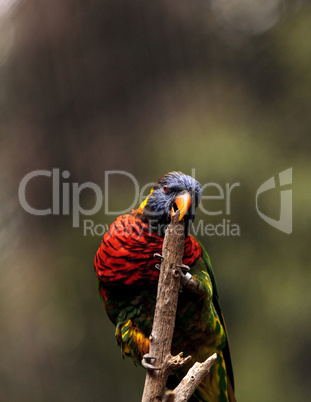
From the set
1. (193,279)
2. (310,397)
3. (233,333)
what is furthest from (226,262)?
(193,279)

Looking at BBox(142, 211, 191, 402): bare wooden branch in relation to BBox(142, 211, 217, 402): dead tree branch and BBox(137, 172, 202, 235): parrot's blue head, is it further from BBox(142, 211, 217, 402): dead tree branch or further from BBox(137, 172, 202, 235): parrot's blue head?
BBox(137, 172, 202, 235): parrot's blue head

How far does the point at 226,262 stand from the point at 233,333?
1.02ft

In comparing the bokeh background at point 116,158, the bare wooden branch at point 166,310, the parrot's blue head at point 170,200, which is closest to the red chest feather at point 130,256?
the parrot's blue head at point 170,200

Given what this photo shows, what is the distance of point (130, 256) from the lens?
116 cm

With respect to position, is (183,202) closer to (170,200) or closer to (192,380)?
(170,200)

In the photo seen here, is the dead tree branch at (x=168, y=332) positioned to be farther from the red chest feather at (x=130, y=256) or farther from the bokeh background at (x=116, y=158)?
the bokeh background at (x=116, y=158)

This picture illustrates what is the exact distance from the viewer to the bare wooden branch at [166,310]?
93 cm

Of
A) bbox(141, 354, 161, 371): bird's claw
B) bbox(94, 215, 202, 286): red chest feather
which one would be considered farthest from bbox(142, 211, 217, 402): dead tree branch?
bbox(94, 215, 202, 286): red chest feather

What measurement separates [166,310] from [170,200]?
1.18ft

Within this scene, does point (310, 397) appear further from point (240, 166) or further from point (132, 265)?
point (132, 265)

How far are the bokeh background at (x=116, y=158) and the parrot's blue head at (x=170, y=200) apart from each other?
2.00 ft

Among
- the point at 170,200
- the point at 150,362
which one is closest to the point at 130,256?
the point at 170,200

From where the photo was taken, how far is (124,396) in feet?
6.07

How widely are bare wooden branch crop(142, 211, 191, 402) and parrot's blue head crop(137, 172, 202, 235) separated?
182mm
